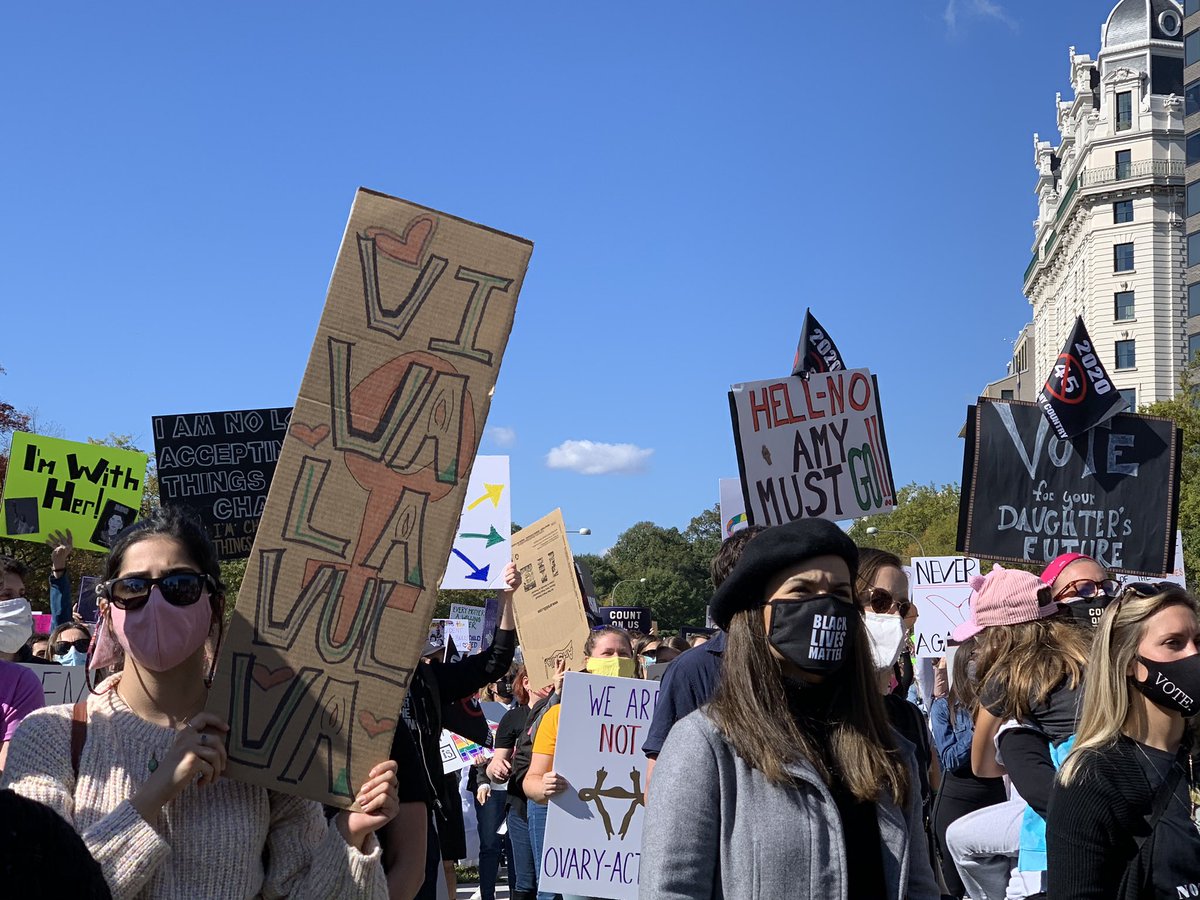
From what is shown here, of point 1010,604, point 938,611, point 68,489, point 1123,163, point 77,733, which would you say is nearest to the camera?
point 77,733

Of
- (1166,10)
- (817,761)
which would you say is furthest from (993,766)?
(1166,10)

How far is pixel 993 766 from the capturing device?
504 cm

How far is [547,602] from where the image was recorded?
8367 millimetres

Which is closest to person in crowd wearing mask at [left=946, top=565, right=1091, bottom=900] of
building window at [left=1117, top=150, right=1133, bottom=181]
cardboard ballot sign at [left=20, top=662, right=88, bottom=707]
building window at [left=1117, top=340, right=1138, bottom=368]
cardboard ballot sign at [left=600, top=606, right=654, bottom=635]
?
cardboard ballot sign at [left=20, top=662, right=88, bottom=707]

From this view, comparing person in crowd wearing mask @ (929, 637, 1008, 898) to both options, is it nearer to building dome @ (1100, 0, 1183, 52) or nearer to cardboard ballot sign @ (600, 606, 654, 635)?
cardboard ballot sign @ (600, 606, 654, 635)

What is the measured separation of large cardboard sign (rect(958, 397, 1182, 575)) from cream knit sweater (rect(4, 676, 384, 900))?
669 cm

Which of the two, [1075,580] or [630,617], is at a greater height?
[1075,580]

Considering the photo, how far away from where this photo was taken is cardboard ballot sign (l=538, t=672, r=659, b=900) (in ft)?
22.7

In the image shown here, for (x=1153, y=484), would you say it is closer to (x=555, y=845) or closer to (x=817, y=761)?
(x=555, y=845)

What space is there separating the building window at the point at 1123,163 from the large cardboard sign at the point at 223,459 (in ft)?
→ 276

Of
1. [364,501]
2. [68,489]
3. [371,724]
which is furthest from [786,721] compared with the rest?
[68,489]

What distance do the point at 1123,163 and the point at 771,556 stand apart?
89114 mm

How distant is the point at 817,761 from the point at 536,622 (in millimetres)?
5531

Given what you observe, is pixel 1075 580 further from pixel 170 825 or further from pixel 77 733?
pixel 77 733
